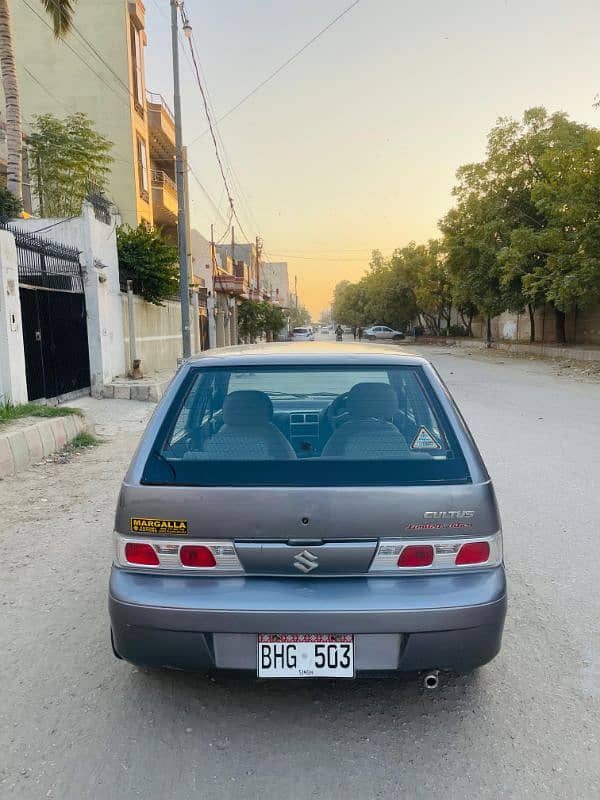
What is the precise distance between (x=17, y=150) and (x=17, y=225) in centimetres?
413

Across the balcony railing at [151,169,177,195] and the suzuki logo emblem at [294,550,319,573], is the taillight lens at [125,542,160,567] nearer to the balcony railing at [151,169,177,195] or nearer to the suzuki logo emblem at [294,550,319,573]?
the suzuki logo emblem at [294,550,319,573]

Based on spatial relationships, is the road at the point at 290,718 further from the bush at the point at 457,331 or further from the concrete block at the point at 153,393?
the bush at the point at 457,331

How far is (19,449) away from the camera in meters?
6.86

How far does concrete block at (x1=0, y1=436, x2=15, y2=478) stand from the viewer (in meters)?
6.52

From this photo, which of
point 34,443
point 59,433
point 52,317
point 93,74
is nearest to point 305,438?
point 34,443

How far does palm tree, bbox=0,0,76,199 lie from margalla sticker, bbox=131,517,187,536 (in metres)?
14.9

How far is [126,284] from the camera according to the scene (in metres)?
15.3

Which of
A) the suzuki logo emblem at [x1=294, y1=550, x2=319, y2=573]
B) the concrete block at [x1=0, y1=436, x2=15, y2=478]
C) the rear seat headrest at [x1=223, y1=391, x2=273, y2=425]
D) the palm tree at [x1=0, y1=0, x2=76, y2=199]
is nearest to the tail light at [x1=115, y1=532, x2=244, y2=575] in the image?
the suzuki logo emblem at [x1=294, y1=550, x2=319, y2=573]

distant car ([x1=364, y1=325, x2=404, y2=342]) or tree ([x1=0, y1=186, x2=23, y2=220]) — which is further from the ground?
tree ([x1=0, y1=186, x2=23, y2=220])

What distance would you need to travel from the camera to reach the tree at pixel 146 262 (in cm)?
1616

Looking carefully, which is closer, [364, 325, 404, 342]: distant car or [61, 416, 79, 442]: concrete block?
[61, 416, 79, 442]: concrete block

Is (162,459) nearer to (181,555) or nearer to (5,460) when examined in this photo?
(181,555)

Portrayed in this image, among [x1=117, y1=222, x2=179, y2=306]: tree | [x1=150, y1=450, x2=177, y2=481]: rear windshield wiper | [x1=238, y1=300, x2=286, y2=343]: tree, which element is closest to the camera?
[x1=150, y1=450, x2=177, y2=481]: rear windshield wiper

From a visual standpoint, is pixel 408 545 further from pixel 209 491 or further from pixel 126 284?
pixel 126 284
